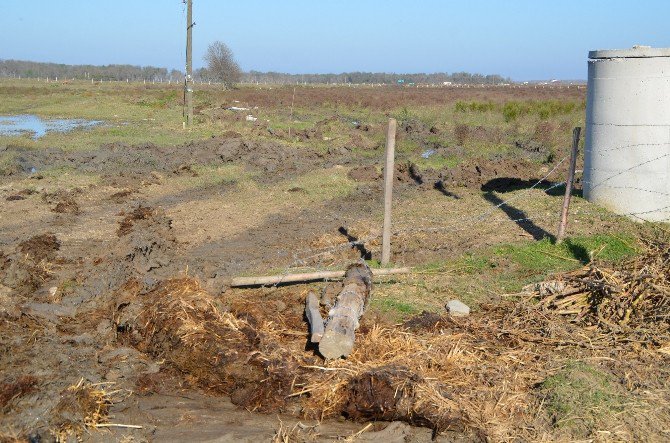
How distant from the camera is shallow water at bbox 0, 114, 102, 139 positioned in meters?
29.9

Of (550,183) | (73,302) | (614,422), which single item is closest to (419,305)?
(614,422)

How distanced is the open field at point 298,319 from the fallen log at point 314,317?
0.53ft

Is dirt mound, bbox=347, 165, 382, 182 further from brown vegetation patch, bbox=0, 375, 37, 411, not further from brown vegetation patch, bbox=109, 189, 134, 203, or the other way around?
brown vegetation patch, bbox=0, 375, 37, 411

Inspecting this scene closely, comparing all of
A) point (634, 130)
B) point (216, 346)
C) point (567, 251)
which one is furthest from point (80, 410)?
point (634, 130)

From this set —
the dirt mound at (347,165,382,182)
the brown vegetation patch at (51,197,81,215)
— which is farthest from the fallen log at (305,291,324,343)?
A: the dirt mound at (347,165,382,182)

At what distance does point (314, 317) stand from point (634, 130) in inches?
258

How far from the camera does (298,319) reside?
7770mm

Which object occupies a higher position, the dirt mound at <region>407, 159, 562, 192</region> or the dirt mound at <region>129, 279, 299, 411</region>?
the dirt mound at <region>407, 159, 562, 192</region>

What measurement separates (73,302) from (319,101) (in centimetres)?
4230

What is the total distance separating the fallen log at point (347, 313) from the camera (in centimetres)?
664

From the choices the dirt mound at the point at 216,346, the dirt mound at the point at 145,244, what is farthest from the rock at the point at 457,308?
the dirt mound at the point at 145,244

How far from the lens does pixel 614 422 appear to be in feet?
18.6

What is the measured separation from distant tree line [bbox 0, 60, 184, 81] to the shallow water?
3163 inches

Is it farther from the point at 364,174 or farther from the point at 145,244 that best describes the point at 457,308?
the point at 364,174
